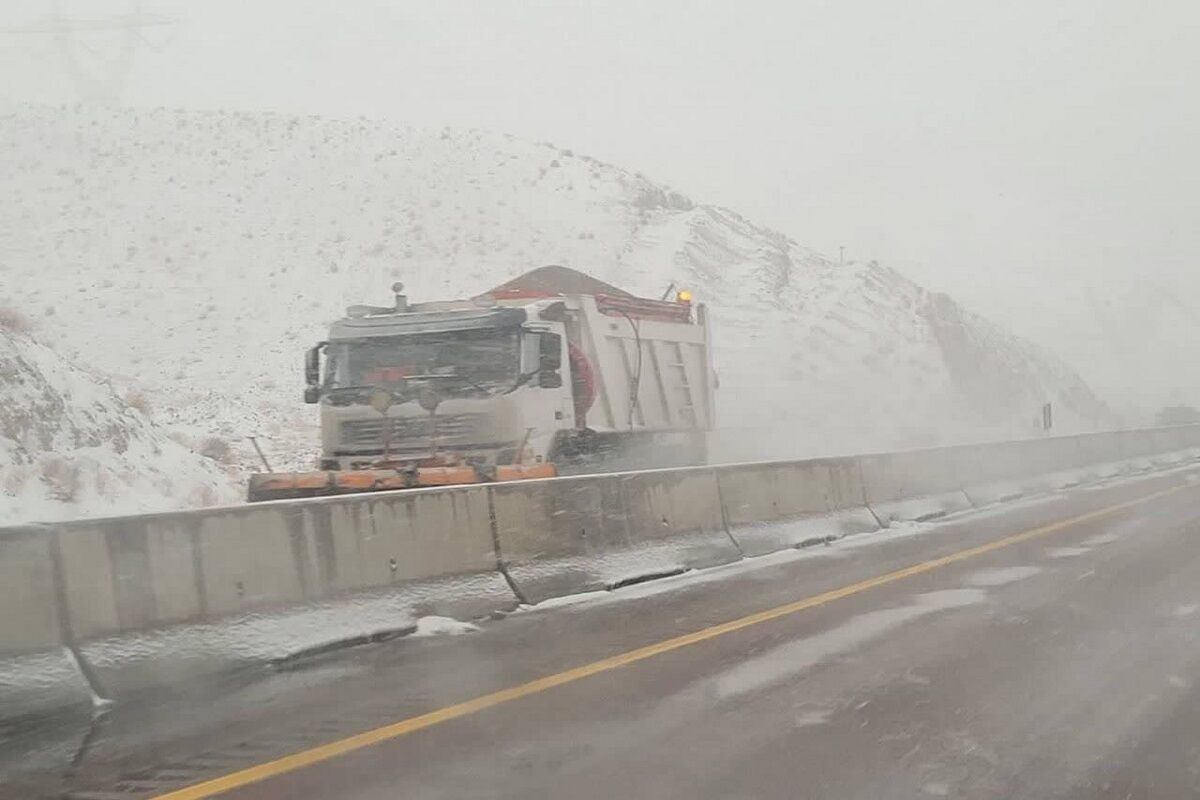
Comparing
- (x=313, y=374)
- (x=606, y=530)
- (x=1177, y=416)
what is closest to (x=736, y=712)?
(x=606, y=530)

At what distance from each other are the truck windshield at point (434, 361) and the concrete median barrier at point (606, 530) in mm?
2510

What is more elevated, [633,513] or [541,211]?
[541,211]

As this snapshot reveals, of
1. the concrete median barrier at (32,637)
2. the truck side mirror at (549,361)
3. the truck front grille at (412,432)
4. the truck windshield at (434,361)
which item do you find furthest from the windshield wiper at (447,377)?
the concrete median barrier at (32,637)

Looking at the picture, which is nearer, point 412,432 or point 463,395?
point 463,395

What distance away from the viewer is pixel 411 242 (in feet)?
159

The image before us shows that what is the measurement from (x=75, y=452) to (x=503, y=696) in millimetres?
12988

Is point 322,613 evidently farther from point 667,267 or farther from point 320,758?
point 667,267

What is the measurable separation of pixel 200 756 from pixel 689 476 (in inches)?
303

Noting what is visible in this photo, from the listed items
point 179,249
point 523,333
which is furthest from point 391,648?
point 179,249

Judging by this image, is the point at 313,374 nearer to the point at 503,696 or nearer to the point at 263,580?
the point at 263,580

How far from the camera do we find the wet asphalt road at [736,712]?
17.6ft

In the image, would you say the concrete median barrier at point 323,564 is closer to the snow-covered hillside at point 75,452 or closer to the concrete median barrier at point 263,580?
the concrete median barrier at point 263,580

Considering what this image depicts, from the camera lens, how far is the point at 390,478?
Answer: 42.3 feet

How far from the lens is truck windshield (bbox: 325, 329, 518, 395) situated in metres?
14.1
